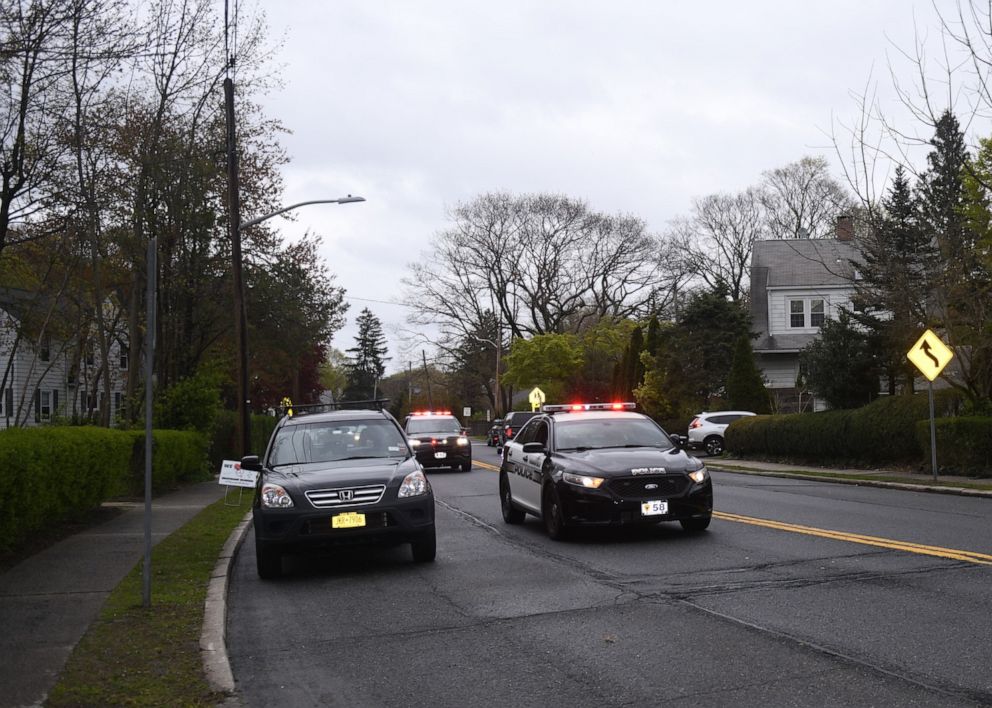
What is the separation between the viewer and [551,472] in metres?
12.9

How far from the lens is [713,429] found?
37.6 metres

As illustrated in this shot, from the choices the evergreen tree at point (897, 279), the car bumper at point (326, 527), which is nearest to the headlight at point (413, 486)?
the car bumper at point (326, 527)

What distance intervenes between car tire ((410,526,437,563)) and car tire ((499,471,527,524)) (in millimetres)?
3578

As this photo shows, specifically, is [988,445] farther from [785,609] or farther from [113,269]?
[113,269]

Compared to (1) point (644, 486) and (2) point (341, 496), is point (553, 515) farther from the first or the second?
(2) point (341, 496)

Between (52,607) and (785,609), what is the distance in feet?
19.9

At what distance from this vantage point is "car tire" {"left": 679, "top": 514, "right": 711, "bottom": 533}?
41.5 ft

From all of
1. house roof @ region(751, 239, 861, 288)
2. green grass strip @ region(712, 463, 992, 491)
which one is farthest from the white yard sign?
house roof @ region(751, 239, 861, 288)

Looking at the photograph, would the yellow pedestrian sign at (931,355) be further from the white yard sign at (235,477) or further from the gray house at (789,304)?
the gray house at (789,304)

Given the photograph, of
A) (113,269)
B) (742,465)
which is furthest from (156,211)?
(742,465)

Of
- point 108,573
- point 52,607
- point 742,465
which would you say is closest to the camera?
point 52,607

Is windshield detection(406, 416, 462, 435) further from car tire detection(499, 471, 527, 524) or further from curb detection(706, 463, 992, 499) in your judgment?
car tire detection(499, 471, 527, 524)

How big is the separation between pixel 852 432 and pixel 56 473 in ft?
65.5

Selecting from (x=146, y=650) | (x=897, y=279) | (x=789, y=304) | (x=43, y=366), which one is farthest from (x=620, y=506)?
(x=43, y=366)
